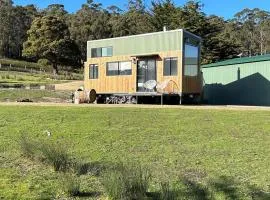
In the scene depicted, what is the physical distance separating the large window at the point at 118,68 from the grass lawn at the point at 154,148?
1178cm

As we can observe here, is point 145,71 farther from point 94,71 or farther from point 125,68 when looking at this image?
point 94,71

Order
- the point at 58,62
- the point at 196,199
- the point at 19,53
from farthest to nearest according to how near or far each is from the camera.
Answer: the point at 19,53
the point at 58,62
the point at 196,199

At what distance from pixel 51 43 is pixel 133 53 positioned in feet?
127

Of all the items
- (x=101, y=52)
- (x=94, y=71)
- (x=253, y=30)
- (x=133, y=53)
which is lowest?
(x=94, y=71)

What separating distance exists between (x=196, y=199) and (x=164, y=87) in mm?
18533

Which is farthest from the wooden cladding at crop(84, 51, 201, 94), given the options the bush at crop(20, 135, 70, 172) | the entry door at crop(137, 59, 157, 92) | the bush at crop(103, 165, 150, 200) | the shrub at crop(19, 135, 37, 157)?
the bush at crop(103, 165, 150, 200)

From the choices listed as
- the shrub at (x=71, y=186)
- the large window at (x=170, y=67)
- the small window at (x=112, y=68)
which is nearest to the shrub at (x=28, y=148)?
the shrub at (x=71, y=186)

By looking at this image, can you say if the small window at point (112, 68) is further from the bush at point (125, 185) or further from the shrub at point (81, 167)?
the bush at point (125, 185)

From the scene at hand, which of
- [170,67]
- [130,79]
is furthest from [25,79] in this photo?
[170,67]

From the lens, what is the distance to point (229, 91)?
1112 inches

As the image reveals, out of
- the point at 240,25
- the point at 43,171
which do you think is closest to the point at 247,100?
the point at 43,171

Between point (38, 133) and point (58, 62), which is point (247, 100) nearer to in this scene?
point (38, 133)

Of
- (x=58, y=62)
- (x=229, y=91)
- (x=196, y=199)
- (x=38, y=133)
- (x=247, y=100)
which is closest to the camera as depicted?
(x=196, y=199)

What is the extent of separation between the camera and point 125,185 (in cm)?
619
